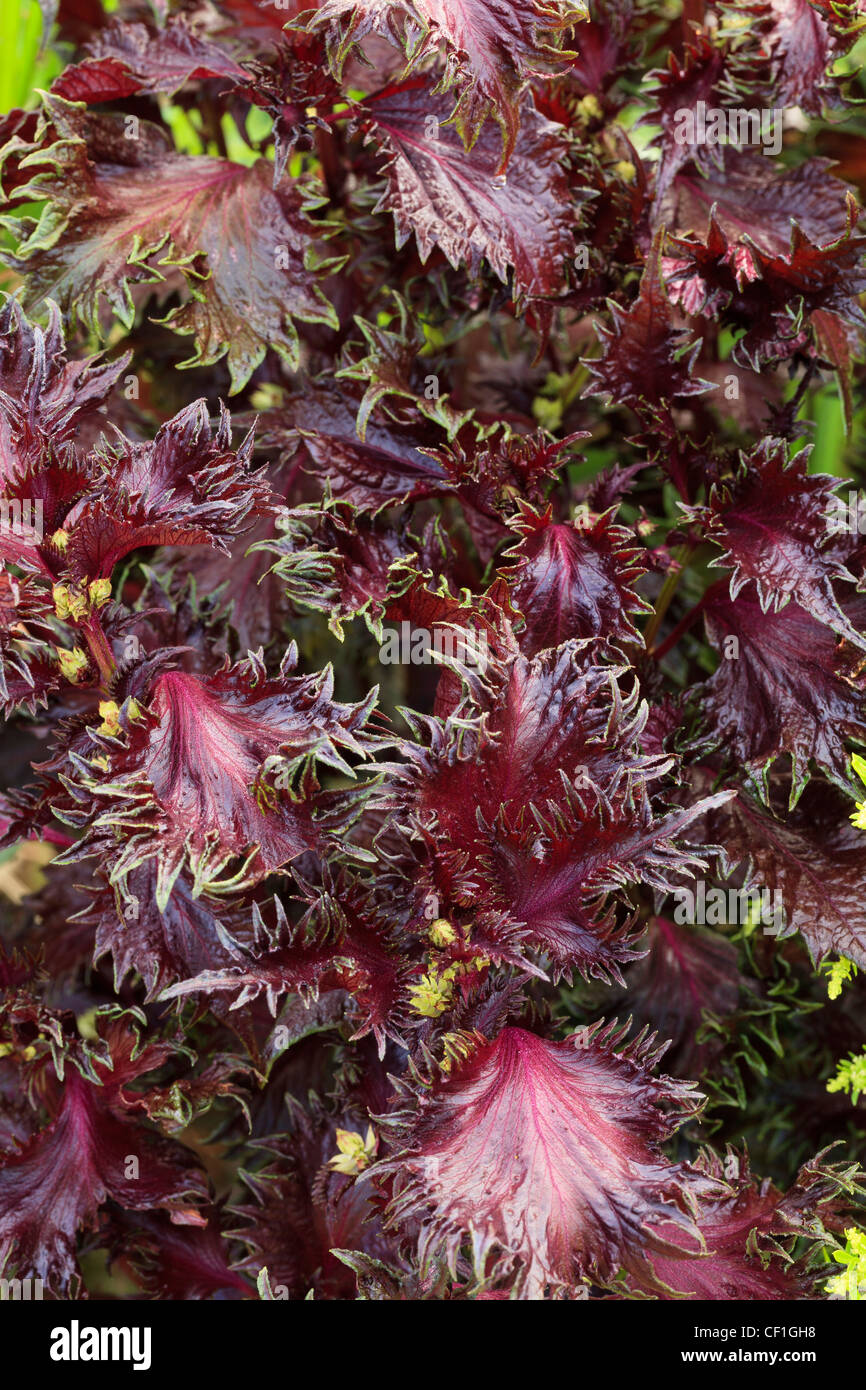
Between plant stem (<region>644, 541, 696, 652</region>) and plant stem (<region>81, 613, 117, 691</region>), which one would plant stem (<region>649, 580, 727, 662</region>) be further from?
plant stem (<region>81, 613, 117, 691</region>)

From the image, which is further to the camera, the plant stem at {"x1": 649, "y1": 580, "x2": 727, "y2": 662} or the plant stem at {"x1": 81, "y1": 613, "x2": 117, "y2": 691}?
the plant stem at {"x1": 649, "y1": 580, "x2": 727, "y2": 662}

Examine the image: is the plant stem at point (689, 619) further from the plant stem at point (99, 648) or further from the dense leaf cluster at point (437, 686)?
the plant stem at point (99, 648)

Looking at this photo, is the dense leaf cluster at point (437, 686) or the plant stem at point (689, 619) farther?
the plant stem at point (689, 619)

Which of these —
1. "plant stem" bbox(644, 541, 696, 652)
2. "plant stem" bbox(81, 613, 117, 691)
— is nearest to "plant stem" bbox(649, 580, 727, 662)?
"plant stem" bbox(644, 541, 696, 652)

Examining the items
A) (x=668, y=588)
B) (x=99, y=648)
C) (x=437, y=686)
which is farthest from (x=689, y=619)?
(x=99, y=648)

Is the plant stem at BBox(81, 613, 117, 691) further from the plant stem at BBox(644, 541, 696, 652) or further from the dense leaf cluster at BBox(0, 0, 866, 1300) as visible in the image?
the plant stem at BBox(644, 541, 696, 652)

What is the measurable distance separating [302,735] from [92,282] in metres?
0.51

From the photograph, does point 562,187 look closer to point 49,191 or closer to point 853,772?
point 49,191

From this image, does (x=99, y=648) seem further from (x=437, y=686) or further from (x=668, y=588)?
(x=668, y=588)

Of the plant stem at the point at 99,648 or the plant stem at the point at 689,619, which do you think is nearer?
the plant stem at the point at 99,648

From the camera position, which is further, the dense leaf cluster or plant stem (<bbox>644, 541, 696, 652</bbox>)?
plant stem (<bbox>644, 541, 696, 652</bbox>)

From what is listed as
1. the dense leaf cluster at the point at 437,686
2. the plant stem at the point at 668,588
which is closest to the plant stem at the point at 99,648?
the dense leaf cluster at the point at 437,686

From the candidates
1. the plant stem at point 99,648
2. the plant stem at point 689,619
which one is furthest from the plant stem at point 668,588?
the plant stem at point 99,648
